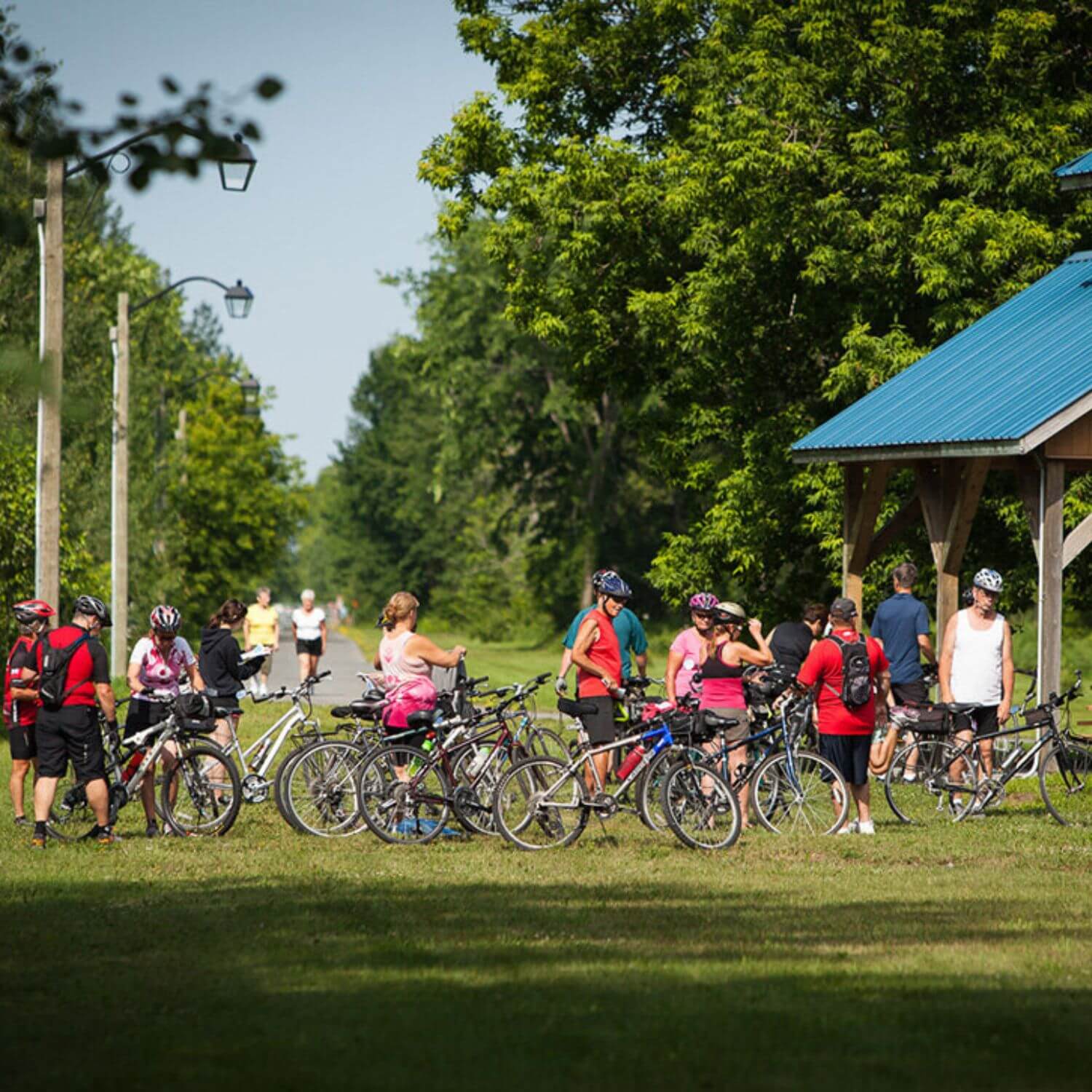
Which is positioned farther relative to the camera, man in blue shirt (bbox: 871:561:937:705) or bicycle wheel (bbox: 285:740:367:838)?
man in blue shirt (bbox: 871:561:937:705)

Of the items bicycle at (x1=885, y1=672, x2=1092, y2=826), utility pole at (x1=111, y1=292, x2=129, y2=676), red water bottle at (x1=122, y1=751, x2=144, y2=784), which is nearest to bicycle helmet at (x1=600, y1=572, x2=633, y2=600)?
bicycle at (x1=885, y1=672, x2=1092, y2=826)

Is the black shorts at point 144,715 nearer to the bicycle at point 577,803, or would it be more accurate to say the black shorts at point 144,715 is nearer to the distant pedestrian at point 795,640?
the bicycle at point 577,803

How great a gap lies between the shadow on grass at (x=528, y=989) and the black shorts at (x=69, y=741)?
2.06m

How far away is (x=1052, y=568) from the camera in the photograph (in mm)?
20094

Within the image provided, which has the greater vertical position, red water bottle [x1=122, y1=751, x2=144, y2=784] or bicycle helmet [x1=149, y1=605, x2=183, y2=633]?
bicycle helmet [x1=149, y1=605, x2=183, y2=633]

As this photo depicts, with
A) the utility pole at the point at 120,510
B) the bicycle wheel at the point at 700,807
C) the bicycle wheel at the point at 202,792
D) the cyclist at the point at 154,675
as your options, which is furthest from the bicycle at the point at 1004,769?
the utility pole at the point at 120,510

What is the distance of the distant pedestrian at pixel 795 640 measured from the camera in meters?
19.2

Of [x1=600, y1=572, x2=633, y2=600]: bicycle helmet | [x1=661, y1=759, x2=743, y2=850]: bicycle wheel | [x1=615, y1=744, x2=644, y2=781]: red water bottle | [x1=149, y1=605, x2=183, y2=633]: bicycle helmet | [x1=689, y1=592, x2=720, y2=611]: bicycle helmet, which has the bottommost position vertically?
[x1=661, y1=759, x2=743, y2=850]: bicycle wheel

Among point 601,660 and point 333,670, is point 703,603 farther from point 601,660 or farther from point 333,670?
point 333,670

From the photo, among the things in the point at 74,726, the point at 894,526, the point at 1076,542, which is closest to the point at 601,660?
the point at 74,726

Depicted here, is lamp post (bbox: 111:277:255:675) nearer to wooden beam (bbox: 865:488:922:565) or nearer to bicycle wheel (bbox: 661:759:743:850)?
wooden beam (bbox: 865:488:922:565)

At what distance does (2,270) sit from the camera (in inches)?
1982

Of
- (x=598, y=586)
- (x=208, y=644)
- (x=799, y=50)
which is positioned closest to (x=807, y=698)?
(x=598, y=586)

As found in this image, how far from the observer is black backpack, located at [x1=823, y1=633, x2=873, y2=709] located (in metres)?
14.9
